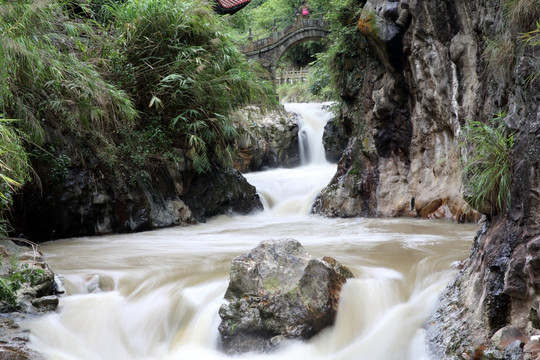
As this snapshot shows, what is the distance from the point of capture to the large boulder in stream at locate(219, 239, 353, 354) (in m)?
3.56

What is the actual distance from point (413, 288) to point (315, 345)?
1148 millimetres

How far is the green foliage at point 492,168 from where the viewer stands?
324 cm

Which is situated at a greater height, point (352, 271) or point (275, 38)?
point (275, 38)

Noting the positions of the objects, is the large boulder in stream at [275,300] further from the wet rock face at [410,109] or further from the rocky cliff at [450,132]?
the wet rock face at [410,109]

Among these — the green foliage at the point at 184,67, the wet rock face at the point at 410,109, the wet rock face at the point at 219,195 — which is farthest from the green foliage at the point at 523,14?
the wet rock face at the point at 219,195

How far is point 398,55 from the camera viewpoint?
28.7 ft

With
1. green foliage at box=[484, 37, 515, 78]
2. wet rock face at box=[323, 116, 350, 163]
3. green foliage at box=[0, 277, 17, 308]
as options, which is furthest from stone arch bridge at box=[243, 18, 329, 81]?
green foliage at box=[0, 277, 17, 308]

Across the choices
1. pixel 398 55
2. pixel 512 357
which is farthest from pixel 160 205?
pixel 512 357

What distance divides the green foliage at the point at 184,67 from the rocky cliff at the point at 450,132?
2613 millimetres

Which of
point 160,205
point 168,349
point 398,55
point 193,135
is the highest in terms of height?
point 398,55

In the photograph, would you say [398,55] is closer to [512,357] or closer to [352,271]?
[352,271]

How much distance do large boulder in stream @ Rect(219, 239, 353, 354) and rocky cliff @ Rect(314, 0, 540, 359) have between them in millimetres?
843

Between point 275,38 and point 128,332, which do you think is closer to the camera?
point 128,332

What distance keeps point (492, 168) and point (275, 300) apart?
186cm
